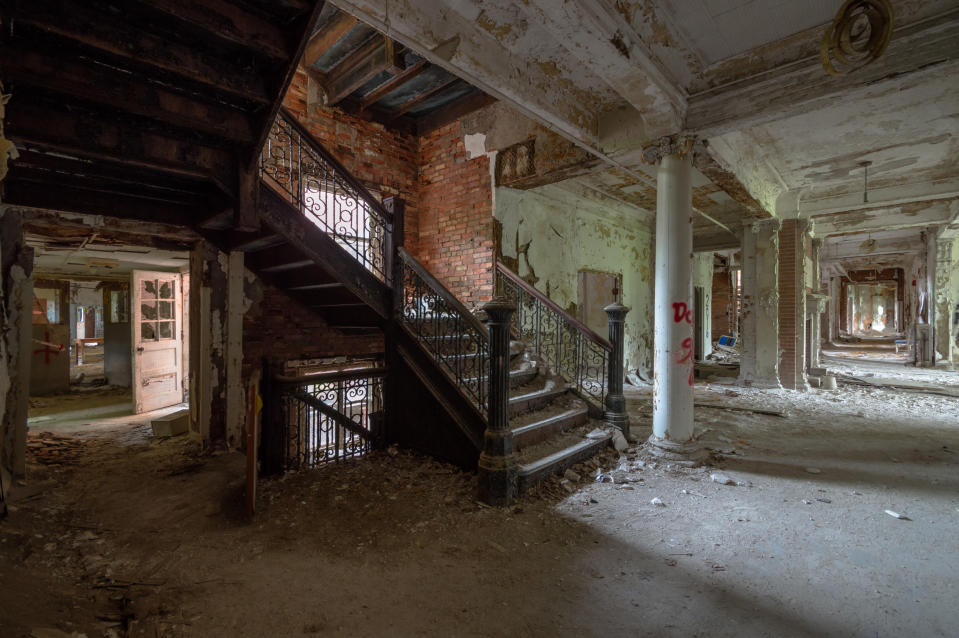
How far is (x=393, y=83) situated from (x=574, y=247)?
4.17 metres

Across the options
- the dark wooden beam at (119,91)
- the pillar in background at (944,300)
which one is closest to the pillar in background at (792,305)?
the pillar in background at (944,300)

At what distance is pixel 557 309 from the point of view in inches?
219

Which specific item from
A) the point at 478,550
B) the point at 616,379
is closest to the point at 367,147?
the point at 616,379

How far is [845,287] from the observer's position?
24047 mm

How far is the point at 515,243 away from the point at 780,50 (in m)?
4.00

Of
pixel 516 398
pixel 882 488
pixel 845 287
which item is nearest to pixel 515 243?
pixel 516 398

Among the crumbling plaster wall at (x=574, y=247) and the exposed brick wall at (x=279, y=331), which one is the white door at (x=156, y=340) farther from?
the crumbling plaster wall at (x=574, y=247)

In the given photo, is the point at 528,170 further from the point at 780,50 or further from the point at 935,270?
the point at 935,270

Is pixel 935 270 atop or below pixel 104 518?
atop

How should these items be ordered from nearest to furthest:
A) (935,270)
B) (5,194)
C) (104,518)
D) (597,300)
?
(104,518) → (5,194) → (597,300) → (935,270)

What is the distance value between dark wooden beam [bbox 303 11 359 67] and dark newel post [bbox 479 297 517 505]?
4.49m

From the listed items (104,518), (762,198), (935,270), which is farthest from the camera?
(935,270)

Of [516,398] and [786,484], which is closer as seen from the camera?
[786,484]

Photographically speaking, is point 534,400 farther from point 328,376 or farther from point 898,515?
point 898,515
